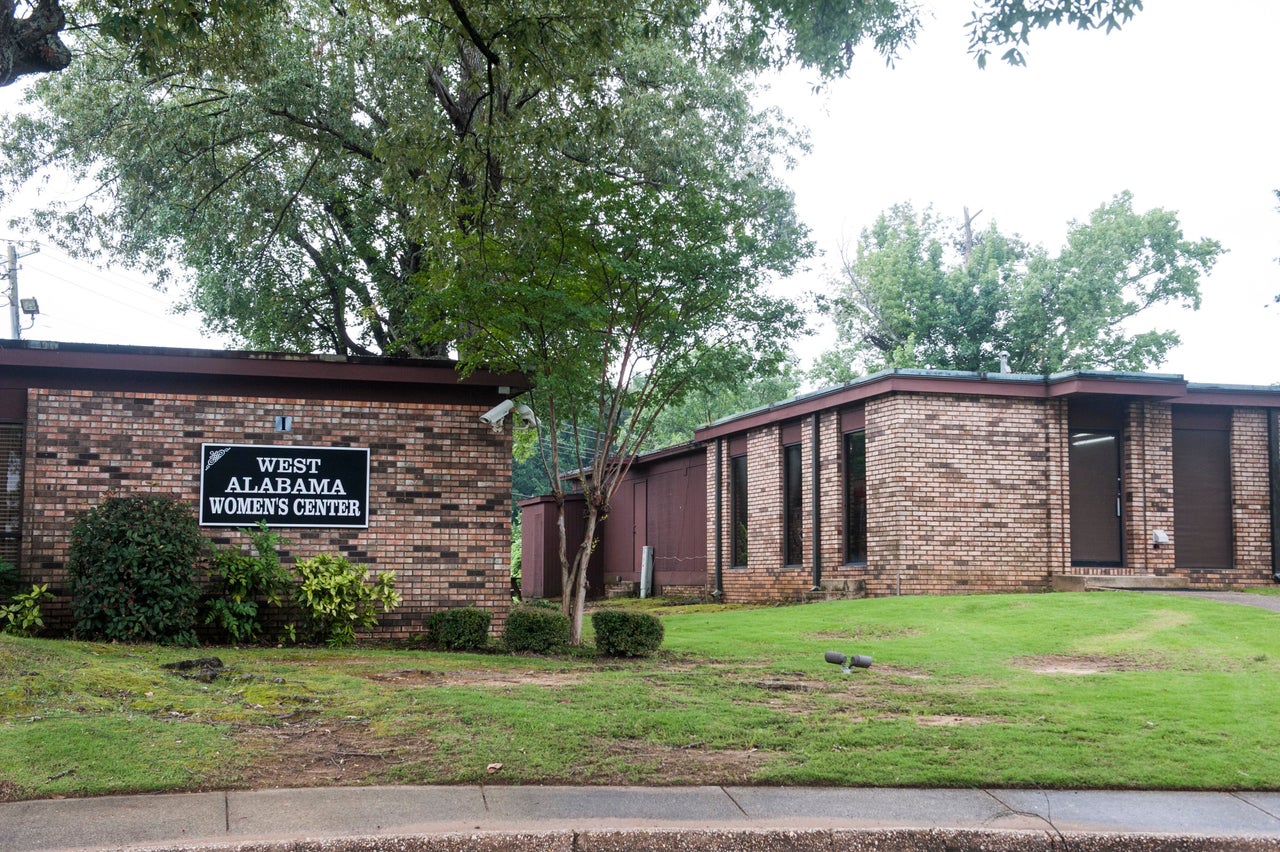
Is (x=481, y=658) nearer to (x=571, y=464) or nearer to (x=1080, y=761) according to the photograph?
(x=1080, y=761)

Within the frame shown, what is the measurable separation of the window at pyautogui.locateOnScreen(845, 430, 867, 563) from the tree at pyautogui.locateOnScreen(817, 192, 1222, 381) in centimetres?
1460

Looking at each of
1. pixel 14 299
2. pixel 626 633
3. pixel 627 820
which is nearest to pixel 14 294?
pixel 14 299

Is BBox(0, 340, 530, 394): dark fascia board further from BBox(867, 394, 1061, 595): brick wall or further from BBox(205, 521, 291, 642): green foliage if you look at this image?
BBox(867, 394, 1061, 595): brick wall

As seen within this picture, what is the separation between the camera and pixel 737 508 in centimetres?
2314

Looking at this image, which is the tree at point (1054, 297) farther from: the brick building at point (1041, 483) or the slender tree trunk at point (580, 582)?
the slender tree trunk at point (580, 582)

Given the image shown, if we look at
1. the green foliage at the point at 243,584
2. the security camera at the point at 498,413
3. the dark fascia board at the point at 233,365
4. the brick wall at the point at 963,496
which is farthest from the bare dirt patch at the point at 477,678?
the brick wall at the point at 963,496

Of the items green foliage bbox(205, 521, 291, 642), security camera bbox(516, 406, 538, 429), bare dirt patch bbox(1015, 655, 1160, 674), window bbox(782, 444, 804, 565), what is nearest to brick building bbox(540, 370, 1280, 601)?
window bbox(782, 444, 804, 565)

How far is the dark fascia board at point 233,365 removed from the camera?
12.7 meters

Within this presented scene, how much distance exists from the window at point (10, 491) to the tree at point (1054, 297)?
24501 mm

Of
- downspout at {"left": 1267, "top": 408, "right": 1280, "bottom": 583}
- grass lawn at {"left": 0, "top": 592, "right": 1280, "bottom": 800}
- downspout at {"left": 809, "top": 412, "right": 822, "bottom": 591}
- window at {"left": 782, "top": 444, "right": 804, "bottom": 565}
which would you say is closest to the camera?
grass lawn at {"left": 0, "top": 592, "right": 1280, "bottom": 800}

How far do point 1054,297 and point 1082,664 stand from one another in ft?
80.4

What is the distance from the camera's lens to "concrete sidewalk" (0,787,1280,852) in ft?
17.3

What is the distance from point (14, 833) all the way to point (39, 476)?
339 inches

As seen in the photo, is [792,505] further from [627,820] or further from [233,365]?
[627,820]
